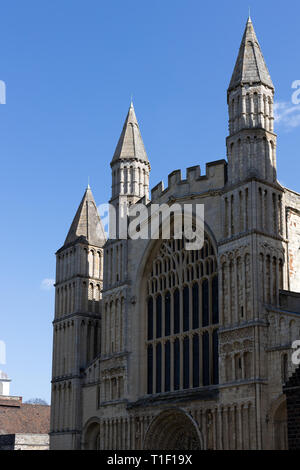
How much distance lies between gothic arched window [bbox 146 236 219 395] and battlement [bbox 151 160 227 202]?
99.0 inches

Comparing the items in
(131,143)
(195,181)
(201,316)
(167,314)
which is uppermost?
(131,143)

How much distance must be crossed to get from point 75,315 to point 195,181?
12239mm

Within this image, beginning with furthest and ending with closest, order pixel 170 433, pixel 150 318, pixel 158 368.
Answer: pixel 150 318
pixel 158 368
pixel 170 433

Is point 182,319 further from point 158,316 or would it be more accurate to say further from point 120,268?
point 120,268

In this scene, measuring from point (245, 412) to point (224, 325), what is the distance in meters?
3.97

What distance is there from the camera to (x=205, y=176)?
117ft

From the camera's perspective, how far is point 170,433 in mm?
35312

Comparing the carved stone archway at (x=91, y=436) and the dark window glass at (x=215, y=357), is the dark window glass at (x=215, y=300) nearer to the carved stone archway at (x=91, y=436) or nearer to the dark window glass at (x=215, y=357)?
the dark window glass at (x=215, y=357)

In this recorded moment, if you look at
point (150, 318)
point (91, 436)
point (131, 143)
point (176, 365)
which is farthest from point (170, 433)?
point (131, 143)

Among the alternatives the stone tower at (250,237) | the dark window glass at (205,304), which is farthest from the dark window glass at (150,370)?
the stone tower at (250,237)

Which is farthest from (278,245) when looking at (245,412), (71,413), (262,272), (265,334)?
(71,413)

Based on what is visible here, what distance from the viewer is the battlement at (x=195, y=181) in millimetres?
35062

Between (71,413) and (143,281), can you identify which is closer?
(143,281)
